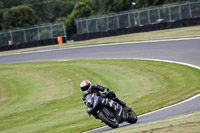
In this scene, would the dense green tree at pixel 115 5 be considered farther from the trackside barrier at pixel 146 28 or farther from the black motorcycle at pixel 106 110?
the black motorcycle at pixel 106 110

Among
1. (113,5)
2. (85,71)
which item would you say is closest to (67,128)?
(85,71)

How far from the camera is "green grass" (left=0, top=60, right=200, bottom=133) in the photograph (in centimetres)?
1302

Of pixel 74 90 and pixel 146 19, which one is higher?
pixel 146 19

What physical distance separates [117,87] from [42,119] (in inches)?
188

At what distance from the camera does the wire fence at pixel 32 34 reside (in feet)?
164

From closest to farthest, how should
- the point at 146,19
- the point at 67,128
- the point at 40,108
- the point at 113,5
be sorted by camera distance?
1. the point at 67,128
2. the point at 40,108
3. the point at 146,19
4. the point at 113,5

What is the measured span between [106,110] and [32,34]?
41.6 metres

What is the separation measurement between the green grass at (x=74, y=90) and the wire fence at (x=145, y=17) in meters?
23.2

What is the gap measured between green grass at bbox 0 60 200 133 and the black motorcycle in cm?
150

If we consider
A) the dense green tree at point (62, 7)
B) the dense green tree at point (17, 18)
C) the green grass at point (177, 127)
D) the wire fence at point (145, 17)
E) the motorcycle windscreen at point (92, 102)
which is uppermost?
the dense green tree at point (62, 7)

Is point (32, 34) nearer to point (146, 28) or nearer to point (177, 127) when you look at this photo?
point (146, 28)

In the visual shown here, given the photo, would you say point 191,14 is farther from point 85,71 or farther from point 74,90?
point 74,90

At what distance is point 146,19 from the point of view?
49031mm

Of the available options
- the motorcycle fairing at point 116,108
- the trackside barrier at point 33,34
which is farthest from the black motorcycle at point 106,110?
the trackside barrier at point 33,34
